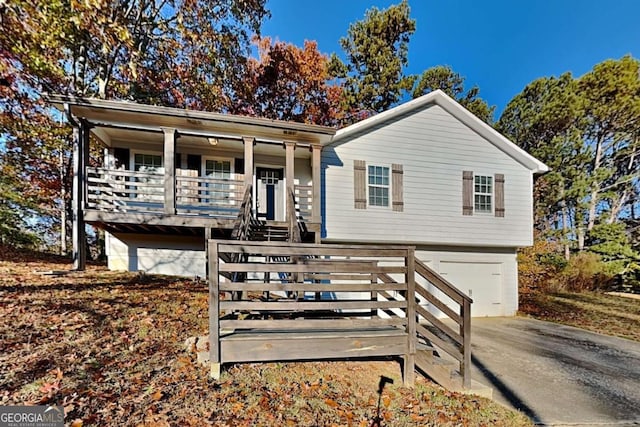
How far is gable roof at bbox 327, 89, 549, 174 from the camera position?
361 inches

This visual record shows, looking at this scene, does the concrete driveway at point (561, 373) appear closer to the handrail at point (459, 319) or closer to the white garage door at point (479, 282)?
the handrail at point (459, 319)

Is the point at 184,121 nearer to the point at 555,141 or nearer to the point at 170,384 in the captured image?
the point at 170,384

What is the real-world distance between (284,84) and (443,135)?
1102 centimetres

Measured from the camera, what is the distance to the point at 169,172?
7797 mm

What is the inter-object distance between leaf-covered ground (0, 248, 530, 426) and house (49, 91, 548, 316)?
363 centimetres

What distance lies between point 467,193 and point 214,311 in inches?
353

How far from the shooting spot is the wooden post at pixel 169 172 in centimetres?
779

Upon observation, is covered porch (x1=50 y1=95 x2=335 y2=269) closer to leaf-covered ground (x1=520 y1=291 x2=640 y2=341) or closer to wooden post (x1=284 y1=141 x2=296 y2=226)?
wooden post (x1=284 y1=141 x2=296 y2=226)

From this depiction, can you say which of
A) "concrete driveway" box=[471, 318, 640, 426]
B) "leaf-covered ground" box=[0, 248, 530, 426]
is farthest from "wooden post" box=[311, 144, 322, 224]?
"concrete driveway" box=[471, 318, 640, 426]

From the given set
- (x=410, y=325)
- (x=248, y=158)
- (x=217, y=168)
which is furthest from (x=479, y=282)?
(x=217, y=168)

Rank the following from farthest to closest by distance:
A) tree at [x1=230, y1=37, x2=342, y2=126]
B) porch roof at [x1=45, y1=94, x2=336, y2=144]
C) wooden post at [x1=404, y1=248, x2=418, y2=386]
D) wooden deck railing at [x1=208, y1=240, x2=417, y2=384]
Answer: tree at [x1=230, y1=37, x2=342, y2=126] < porch roof at [x1=45, y1=94, x2=336, y2=144] < wooden post at [x1=404, y1=248, x2=418, y2=386] < wooden deck railing at [x1=208, y1=240, x2=417, y2=384]

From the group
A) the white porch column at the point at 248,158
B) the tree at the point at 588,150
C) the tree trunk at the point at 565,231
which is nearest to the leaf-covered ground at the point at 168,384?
the white porch column at the point at 248,158

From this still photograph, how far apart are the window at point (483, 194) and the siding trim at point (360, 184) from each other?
12.1ft

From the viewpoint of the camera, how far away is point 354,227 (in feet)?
29.9
